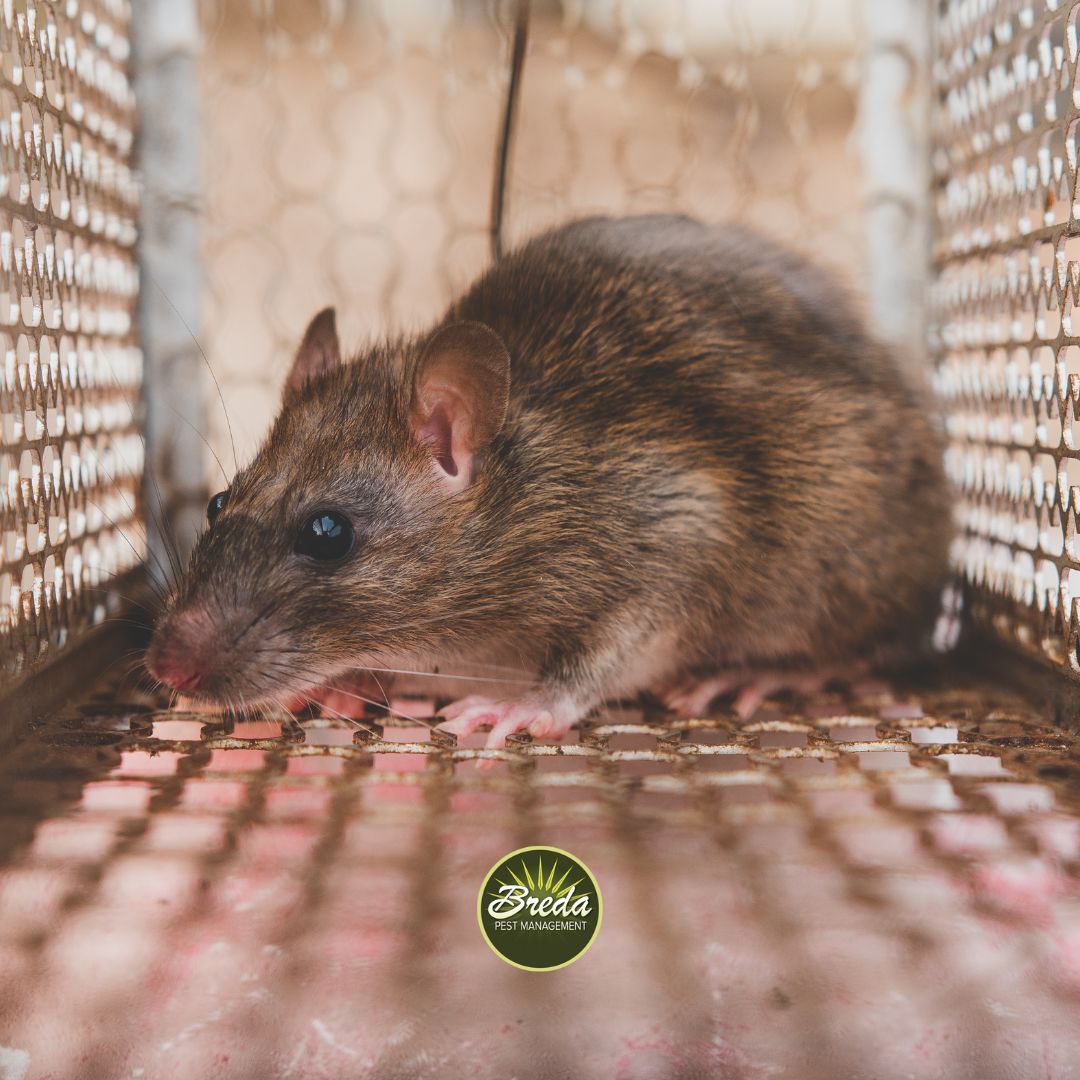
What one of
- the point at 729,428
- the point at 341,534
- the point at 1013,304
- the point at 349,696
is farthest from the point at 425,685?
the point at 1013,304

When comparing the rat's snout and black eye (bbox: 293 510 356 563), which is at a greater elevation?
black eye (bbox: 293 510 356 563)

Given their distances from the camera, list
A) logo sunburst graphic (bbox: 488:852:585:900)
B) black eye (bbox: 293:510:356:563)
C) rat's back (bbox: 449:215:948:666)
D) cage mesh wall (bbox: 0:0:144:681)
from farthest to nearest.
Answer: rat's back (bbox: 449:215:948:666) → black eye (bbox: 293:510:356:563) → cage mesh wall (bbox: 0:0:144:681) → logo sunburst graphic (bbox: 488:852:585:900)

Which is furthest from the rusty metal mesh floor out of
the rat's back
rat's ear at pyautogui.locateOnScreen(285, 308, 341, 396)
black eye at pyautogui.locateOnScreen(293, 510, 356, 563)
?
rat's ear at pyautogui.locateOnScreen(285, 308, 341, 396)

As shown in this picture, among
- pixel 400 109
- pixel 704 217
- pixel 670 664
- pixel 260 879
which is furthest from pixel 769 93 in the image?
pixel 260 879

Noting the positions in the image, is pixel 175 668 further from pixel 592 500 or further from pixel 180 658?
pixel 592 500

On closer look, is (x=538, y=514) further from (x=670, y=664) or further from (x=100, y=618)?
(x=100, y=618)

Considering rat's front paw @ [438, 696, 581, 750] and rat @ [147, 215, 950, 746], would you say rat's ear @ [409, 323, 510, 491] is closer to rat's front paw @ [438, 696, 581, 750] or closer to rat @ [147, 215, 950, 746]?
rat @ [147, 215, 950, 746]
